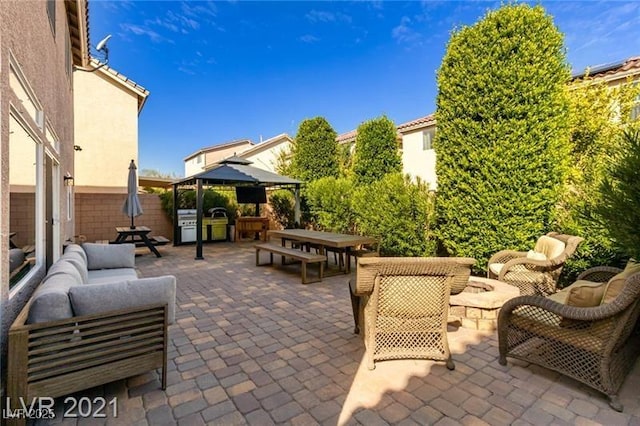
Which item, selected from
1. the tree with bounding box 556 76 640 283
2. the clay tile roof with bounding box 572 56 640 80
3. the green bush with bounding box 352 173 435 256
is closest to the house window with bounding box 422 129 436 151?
the clay tile roof with bounding box 572 56 640 80

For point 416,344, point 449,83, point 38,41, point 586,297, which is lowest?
point 416,344

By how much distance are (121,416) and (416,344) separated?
2.54 metres

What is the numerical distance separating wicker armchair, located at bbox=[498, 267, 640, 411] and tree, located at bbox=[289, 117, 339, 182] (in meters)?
11.6

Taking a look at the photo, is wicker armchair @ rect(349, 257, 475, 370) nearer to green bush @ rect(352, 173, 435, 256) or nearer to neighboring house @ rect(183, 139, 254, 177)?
green bush @ rect(352, 173, 435, 256)

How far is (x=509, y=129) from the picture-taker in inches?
231

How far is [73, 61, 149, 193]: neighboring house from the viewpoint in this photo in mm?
13977

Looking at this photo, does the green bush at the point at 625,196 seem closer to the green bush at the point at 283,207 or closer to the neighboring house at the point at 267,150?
the green bush at the point at 283,207

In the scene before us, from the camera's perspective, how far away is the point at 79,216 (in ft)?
37.0

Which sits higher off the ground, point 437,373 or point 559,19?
point 559,19

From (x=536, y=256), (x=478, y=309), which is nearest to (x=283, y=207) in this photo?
(x=536, y=256)

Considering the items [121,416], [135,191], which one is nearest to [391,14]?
[135,191]

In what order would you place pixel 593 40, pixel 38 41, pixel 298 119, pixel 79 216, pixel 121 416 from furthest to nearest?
pixel 298 119 → pixel 79 216 → pixel 593 40 → pixel 38 41 → pixel 121 416

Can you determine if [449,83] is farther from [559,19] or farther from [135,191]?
[135,191]

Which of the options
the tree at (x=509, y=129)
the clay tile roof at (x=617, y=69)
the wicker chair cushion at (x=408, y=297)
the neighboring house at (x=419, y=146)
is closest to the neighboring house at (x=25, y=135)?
the wicker chair cushion at (x=408, y=297)
